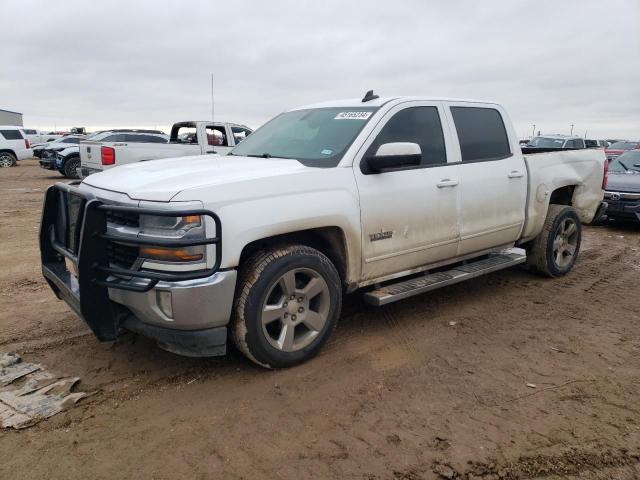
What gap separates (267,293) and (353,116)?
1.78 m

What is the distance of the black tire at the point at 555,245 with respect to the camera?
5.79 metres

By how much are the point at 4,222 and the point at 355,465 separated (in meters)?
9.56

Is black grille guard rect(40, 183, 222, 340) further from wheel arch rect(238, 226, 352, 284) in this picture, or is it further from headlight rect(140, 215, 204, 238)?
wheel arch rect(238, 226, 352, 284)

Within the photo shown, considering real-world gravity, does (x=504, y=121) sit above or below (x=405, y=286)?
above

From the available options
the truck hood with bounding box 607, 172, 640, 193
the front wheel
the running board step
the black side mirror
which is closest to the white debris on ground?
the running board step

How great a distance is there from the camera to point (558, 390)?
342 centimetres

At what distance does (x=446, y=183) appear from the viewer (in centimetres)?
445

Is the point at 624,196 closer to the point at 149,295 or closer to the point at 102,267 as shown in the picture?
the point at 149,295

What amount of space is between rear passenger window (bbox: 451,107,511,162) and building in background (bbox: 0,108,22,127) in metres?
62.7

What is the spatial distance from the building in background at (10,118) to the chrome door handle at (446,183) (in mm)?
63117

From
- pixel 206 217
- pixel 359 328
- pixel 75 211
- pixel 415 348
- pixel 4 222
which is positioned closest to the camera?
pixel 206 217

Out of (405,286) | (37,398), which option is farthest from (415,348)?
(37,398)

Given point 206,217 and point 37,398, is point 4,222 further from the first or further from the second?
point 206,217

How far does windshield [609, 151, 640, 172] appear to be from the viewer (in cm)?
1055
